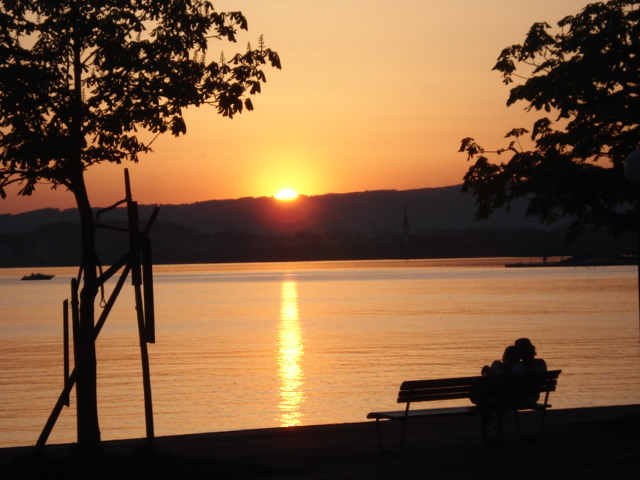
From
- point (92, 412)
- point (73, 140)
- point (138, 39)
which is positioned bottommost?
point (92, 412)

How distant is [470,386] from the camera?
40.5ft

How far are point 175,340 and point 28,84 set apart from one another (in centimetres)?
4804

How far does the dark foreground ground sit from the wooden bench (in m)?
0.39

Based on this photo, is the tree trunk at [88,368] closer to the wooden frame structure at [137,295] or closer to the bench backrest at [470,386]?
the wooden frame structure at [137,295]

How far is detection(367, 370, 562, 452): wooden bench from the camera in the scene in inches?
470

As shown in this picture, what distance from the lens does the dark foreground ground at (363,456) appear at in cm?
1022

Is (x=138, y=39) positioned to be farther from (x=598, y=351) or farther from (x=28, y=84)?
(x=598, y=351)

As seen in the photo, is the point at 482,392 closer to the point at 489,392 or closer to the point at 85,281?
the point at 489,392

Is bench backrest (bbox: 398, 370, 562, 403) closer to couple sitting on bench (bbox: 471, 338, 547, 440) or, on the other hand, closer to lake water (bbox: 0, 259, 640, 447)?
couple sitting on bench (bbox: 471, 338, 547, 440)

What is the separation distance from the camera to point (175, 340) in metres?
58.7

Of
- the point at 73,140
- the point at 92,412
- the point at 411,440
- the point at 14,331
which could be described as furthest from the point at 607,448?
the point at 14,331

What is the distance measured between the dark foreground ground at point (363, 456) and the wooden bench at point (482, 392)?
0.39 meters

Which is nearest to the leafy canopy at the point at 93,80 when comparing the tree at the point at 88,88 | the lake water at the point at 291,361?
the tree at the point at 88,88

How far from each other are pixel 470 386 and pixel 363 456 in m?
1.63
